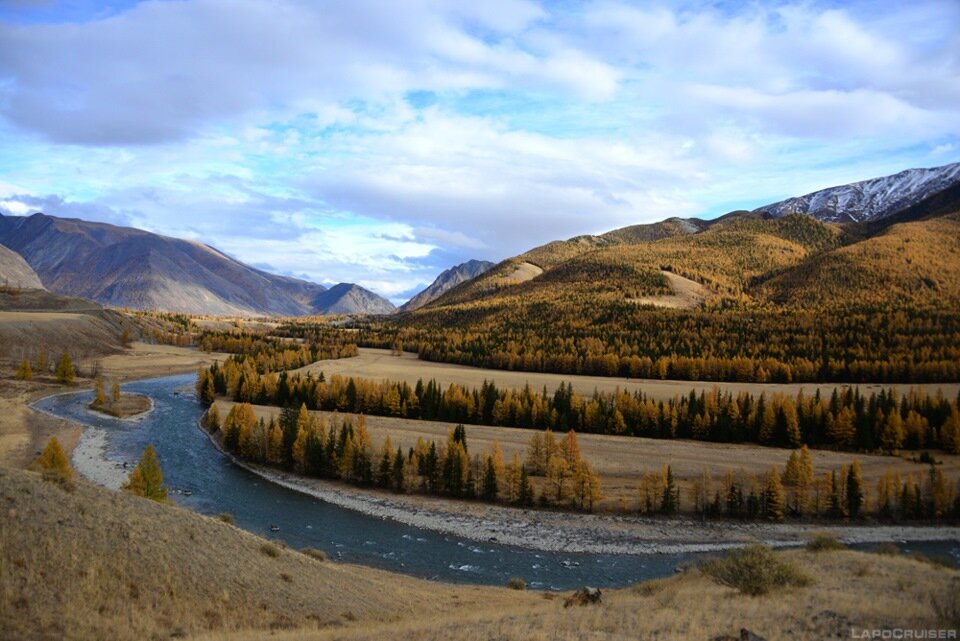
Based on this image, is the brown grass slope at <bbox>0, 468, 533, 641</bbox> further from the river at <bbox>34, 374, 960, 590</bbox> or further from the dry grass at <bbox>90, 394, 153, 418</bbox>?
the dry grass at <bbox>90, 394, 153, 418</bbox>

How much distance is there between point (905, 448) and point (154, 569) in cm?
8615

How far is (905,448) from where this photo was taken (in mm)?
78375

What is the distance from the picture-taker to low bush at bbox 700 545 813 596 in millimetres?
25816

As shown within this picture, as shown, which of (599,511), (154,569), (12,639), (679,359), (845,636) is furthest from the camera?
(679,359)

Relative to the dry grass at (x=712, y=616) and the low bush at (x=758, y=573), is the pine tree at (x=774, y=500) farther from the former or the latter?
the low bush at (x=758, y=573)

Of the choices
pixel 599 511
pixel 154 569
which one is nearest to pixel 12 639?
pixel 154 569

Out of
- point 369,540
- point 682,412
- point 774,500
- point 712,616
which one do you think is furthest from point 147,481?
point 682,412

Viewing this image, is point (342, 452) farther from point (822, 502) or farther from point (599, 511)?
point (822, 502)

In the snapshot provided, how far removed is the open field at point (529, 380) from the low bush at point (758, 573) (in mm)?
80796

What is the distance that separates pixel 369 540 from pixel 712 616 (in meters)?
35.0

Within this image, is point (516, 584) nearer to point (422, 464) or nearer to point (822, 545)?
point (822, 545)

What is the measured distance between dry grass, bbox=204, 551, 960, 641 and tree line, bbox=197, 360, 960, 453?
57.2 meters

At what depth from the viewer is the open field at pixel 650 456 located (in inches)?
2703

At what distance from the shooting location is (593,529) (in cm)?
5653
